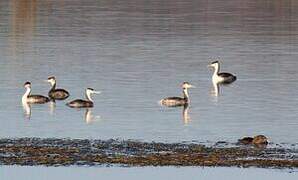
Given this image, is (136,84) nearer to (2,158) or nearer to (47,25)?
(2,158)

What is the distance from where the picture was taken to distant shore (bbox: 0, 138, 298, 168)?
23.4 meters

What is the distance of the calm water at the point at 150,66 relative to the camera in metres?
28.8

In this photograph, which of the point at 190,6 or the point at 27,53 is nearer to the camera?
the point at 27,53

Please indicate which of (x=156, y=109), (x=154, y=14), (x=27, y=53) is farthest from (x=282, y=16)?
(x=156, y=109)

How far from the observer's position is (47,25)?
57.4 m

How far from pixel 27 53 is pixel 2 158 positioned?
71.9 ft

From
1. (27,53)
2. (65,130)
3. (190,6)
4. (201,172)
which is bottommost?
(201,172)

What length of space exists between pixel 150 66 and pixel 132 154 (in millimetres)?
16817

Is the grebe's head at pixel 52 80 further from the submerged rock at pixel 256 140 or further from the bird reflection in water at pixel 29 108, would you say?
the submerged rock at pixel 256 140

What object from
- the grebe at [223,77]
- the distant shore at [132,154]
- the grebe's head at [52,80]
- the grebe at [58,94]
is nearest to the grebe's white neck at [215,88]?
the grebe at [223,77]

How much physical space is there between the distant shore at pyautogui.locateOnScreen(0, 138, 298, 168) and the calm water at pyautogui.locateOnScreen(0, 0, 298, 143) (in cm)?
128

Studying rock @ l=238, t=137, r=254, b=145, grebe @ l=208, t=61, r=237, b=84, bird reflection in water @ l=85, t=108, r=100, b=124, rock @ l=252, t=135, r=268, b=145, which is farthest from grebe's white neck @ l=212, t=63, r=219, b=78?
rock @ l=252, t=135, r=268, b=145

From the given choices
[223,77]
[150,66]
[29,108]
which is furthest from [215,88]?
[29,108]

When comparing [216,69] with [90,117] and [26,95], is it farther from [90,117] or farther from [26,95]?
[90,117]
